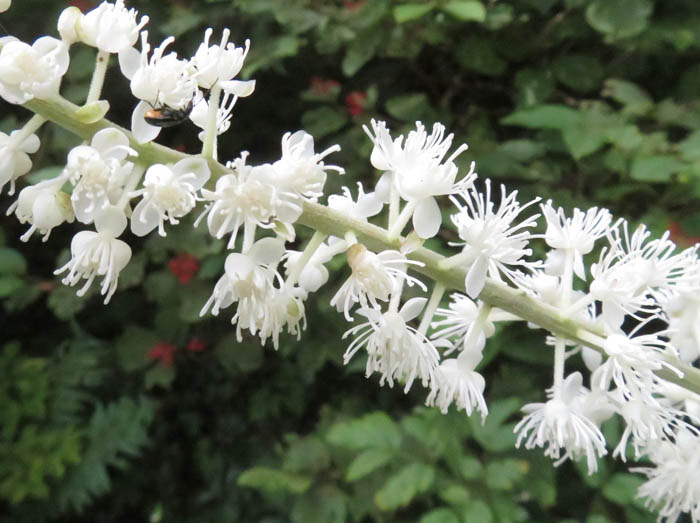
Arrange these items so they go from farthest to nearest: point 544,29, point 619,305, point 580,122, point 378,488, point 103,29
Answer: point 544,29 < point 378,488 < point 580,122 < point 619,305 < point 103,29

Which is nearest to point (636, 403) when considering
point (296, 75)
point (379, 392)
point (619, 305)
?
point (619, 305)

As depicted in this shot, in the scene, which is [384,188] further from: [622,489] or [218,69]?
[622,489]

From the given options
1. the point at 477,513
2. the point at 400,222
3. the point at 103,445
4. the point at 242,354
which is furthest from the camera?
the point at 103,445

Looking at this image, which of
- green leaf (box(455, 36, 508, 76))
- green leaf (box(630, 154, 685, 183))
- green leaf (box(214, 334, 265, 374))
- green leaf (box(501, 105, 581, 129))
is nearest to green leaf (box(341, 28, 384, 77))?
green leaf (box(455, 36, 508, 76))

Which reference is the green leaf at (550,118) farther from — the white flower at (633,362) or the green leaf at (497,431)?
the white flower at (633,362)

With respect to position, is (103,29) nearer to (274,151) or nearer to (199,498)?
(274,151)

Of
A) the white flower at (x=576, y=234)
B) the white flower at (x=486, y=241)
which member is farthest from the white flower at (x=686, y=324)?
the white flower at (x=486, y=241)

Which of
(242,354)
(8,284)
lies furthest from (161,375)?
(8,284)
